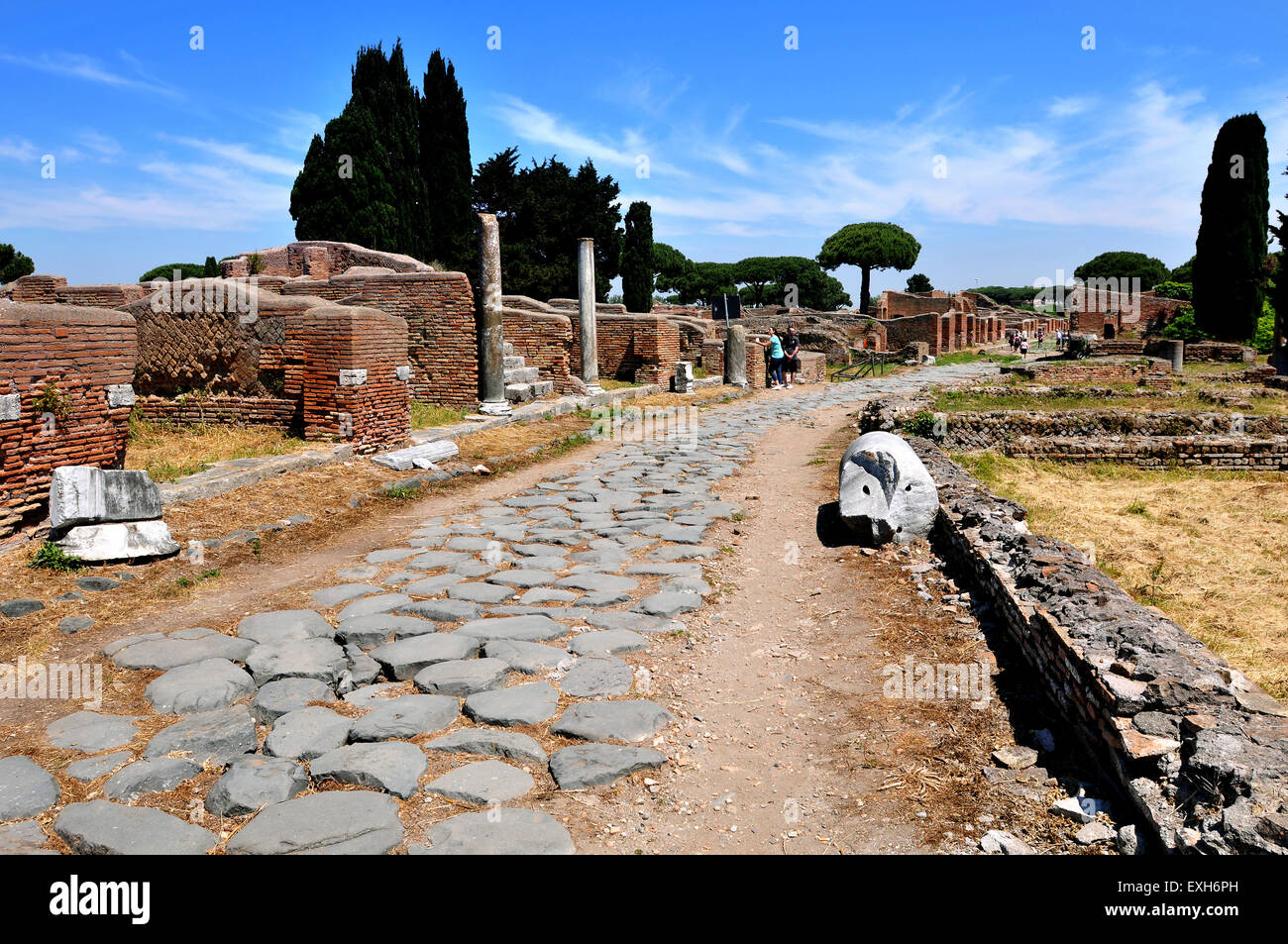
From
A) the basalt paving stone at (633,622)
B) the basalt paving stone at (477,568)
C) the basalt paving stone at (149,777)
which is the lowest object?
the basalt paving stone at (149,777)

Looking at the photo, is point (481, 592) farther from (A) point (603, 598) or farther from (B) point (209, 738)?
(B) point (209, 738)

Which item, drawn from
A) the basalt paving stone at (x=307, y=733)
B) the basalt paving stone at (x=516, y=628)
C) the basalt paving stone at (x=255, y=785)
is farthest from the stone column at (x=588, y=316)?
the basalt paving stone at (x=255, y=785)

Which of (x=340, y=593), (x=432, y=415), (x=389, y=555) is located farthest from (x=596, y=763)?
(x=432, y=415)

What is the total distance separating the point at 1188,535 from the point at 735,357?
50.4 feet

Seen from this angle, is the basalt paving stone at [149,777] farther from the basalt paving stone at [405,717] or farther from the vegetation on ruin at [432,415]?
the vegetation on ruin at [432,415]

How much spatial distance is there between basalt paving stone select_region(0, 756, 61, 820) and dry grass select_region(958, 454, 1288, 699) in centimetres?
468

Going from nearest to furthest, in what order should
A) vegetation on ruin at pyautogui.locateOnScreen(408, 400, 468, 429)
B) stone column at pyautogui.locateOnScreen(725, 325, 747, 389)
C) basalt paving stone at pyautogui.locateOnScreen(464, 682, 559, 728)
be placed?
Result: basalt paving stone at pyautogui.locateOnScreen(464, 682, 559, 728) → vegetation on ruin at pyautogui.locateOnScreen(408, 400, 468, 429) → stone column at pyautogui.locateOnScreen(725, 325, 747, 389)

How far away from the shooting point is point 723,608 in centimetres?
500

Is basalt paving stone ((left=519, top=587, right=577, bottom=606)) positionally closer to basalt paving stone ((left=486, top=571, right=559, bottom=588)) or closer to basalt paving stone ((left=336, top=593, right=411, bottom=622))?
basalt paving stone ((left=486, top=571, right=559, bottom=588))

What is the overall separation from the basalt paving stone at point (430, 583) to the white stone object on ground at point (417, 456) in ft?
12.4

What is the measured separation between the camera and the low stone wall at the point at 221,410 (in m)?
9.45

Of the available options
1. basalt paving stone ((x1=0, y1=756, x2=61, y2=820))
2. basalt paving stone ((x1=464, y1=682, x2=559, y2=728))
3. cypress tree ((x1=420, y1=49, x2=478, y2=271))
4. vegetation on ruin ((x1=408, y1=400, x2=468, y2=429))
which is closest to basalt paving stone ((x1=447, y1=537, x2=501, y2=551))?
basalt paving stone ((x1=464, y1=682, x2=559, y2=728))

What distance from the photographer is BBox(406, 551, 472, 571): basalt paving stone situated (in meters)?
5.64

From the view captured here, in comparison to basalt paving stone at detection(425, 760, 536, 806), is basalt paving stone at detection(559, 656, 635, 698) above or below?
above
